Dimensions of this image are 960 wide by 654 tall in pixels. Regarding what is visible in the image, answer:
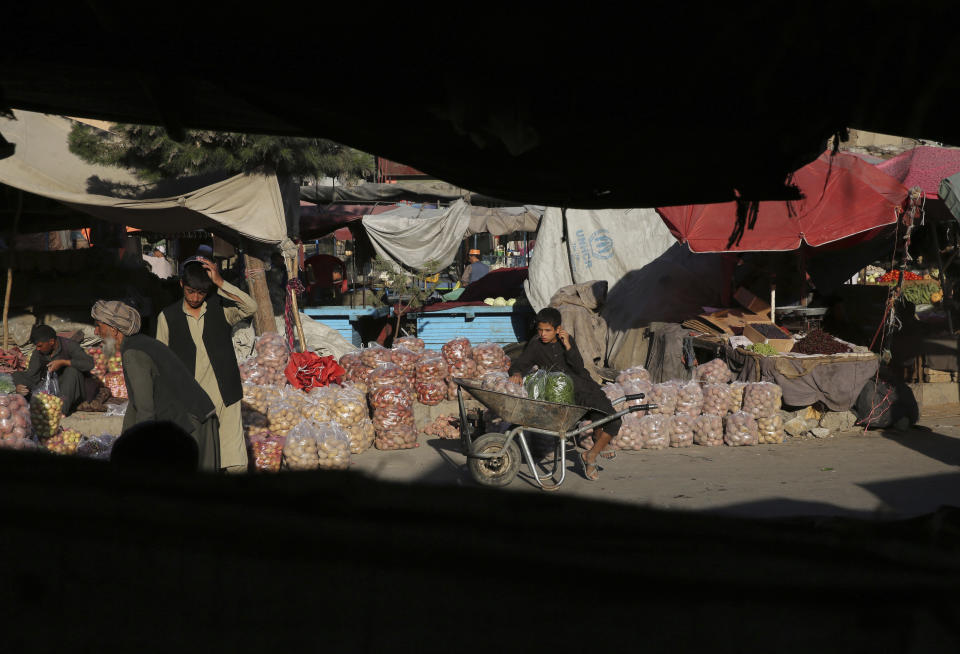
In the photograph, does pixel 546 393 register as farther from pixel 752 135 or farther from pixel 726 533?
pixel 726 533

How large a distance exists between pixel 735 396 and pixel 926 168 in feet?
13.3

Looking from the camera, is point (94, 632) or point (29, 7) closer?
point (94, 632)

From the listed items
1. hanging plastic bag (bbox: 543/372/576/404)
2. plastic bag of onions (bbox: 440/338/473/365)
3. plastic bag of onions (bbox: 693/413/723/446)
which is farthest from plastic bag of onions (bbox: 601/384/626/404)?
hanging plastic bag (bbox: 543/372/576/404)

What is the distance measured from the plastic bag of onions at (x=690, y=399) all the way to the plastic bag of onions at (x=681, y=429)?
0.35 ft

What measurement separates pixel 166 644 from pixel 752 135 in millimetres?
1926

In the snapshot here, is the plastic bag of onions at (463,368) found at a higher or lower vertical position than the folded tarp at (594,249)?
lower

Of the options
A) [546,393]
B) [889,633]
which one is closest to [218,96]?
[889,633]

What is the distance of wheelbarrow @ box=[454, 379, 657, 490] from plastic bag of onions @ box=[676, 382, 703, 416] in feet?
7.33

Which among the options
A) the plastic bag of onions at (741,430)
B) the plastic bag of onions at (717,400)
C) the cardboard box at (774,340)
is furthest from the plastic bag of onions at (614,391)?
the cardboard box at (774,340)

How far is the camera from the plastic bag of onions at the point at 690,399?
7781 mm

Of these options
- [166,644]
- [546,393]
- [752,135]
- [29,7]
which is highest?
[29,7]

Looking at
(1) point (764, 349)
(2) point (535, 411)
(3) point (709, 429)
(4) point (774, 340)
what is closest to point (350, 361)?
(2) point (535, 411)

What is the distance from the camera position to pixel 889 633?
929 mm

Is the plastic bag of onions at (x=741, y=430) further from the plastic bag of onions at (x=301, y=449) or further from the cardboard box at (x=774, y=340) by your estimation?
the plastic bag of onions at (x=301, y=449)
